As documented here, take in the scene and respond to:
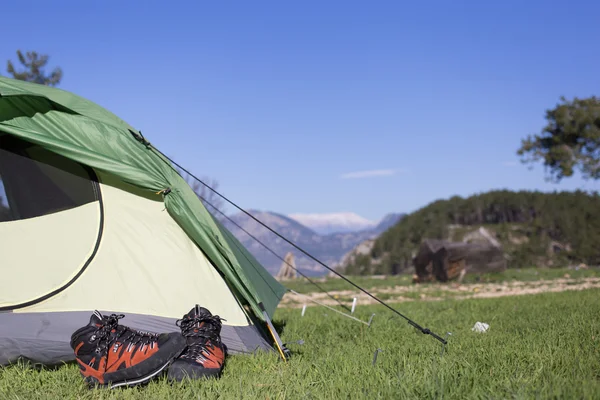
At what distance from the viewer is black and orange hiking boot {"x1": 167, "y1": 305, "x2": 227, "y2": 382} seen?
3496 millimetres

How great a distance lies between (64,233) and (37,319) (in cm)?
66

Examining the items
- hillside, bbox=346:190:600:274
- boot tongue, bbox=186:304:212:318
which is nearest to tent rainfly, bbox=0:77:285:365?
boot tongue, bbox=186:304:212:318

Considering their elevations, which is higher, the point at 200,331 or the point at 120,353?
the point at 200,331

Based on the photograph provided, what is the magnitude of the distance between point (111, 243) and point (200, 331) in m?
1.14

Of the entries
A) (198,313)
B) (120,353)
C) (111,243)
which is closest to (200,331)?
(198,313)

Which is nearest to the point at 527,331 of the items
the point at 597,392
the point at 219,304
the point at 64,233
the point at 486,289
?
the point at 597,392

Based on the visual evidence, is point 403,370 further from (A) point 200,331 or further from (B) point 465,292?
(B) point 465,292

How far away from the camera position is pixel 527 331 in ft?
15.5

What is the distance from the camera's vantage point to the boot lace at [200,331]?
362 cm

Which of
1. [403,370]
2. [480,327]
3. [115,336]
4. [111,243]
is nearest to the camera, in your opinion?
[403,370]

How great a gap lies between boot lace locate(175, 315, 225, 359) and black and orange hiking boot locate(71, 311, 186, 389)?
0.08m

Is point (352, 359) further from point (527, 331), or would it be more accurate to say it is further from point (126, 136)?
point (126, 136)

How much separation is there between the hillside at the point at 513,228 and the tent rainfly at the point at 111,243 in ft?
47.9

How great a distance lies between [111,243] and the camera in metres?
4.41
